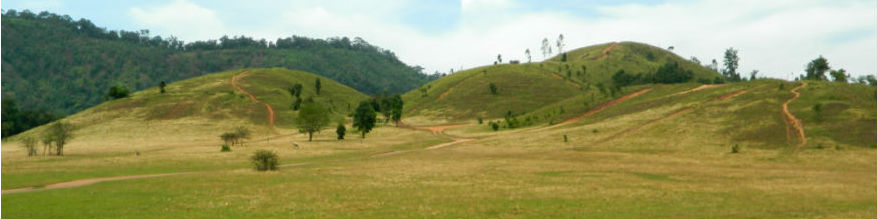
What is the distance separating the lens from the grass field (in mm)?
26078

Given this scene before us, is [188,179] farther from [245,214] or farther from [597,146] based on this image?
[597,146]

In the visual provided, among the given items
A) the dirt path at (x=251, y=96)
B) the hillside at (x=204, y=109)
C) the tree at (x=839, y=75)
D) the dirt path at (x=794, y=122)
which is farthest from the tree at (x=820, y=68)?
the dirt path at (x=251, y=96)

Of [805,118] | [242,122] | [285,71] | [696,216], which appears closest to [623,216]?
[696,216]

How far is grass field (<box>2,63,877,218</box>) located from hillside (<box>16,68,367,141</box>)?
7513 mm

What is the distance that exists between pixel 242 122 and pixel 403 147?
56194mm

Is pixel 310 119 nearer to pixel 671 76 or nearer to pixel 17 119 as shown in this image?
pixel 17 119

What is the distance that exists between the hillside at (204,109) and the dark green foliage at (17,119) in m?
11.1

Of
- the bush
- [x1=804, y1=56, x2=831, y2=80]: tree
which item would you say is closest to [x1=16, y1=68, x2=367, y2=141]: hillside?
the bush

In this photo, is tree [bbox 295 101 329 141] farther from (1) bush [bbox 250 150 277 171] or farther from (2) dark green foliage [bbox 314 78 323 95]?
(2) dark green foliage [bbox 314 78 323 95]

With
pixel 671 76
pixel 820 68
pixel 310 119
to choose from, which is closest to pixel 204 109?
pixel 310 119

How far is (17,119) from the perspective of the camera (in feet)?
431

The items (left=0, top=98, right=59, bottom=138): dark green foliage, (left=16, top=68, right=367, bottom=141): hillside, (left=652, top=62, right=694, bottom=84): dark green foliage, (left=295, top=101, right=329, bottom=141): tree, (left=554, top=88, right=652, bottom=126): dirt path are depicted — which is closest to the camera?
(left=295, top=101, right=329, bottom=141): tree

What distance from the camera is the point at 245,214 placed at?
24.3m

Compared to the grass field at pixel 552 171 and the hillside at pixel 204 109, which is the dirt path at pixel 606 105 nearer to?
the grass field at pixel 552 171
